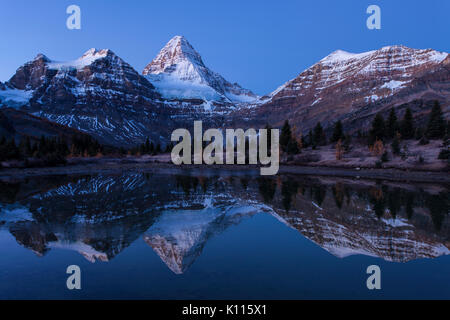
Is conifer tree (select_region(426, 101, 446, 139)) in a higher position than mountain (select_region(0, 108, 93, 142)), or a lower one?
lower

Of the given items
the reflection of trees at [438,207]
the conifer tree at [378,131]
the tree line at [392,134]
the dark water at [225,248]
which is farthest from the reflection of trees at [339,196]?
the conifer tree at [378,131]

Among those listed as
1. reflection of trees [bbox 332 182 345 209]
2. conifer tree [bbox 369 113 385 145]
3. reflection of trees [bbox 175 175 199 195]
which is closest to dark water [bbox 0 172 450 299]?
reflection of trees [bbox 332 182 345 209]

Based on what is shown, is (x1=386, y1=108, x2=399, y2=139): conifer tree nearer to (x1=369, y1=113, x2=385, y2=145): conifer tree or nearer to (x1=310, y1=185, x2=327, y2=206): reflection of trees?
(x1=369, y1=113, x2=385, y2=145): conifer tree

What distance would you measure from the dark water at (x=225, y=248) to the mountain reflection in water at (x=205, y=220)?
0.17 ft

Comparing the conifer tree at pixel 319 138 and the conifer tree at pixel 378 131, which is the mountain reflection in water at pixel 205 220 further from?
the conifer tree at pixel 319 138

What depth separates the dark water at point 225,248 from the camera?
27.8 feet

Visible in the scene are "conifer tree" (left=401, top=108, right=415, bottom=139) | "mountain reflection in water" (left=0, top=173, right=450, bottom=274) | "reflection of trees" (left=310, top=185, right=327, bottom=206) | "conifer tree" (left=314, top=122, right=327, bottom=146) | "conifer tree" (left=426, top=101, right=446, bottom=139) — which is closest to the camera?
"mountain reflection in water" (left=0, top=173, right=450, bottom=274)

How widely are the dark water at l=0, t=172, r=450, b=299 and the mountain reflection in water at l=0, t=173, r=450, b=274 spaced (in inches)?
2.0

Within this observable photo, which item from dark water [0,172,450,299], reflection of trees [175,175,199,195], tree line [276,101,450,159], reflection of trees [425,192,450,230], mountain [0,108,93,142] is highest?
mountain [0,108,93,142]

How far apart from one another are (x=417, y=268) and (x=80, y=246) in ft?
37.2

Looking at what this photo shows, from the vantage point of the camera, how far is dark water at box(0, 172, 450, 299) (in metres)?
8.46
